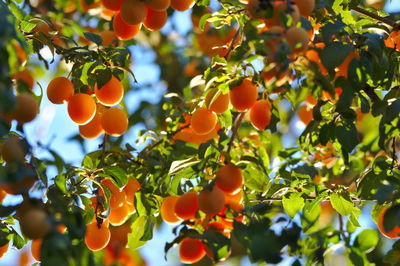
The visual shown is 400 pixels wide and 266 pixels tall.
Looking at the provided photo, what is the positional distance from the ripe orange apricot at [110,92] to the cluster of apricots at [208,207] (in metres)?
0.37

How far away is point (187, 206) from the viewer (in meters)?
1.50

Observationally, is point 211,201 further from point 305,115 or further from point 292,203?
point 305,115

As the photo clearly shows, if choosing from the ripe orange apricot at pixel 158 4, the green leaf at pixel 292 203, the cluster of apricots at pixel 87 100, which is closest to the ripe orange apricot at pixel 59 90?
the cluster of apricots at pixel 87 100

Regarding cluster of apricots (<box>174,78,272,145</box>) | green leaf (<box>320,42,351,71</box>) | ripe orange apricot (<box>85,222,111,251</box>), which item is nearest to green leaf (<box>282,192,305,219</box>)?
cluster of apricots (<box>174,78,272,145</box>)

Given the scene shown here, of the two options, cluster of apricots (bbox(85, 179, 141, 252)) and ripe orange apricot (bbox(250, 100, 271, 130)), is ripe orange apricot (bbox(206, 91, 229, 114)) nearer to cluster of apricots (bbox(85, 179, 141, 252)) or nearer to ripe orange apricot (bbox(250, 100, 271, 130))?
ripe orange apricot (bbox(250, 100, 271, 130))

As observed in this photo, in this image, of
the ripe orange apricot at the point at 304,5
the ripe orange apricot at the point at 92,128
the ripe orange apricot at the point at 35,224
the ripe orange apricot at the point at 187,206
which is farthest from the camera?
the ripe orange apricot at the point at 92,128

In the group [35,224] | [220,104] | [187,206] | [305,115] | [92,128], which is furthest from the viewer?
[305,115]

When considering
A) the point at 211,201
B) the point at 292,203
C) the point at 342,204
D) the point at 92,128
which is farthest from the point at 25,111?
the point at 342,204

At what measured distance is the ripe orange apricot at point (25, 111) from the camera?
1.12 m

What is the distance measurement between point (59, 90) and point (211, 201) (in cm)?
67

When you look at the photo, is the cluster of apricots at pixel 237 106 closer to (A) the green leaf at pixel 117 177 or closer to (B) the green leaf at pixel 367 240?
(A) the green leaf at pixel 117 177

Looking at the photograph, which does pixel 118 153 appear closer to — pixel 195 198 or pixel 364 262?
pixel 195 198

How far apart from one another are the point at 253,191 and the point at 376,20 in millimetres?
703

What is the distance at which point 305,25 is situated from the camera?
1.28 m
